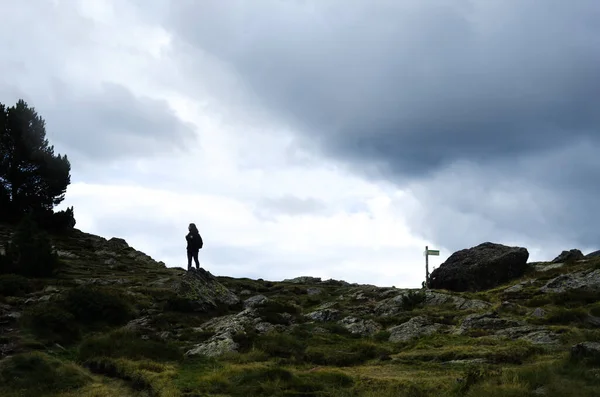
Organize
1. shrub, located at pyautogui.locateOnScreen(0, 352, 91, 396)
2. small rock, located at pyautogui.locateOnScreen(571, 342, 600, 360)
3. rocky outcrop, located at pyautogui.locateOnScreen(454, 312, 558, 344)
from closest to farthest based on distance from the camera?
small rock, located at pyautogui.locateOnScreen(571, 342, 600, 360), shrub, located at pyautogui.locateOnScreen(0, 352, 91, 396), rocky outcrop, located at pyautogui.locateOnScreen(454, 312, 558, 344)

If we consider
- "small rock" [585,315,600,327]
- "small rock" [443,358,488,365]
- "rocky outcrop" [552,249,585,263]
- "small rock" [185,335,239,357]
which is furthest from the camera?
"rocky outcrop" [552,249,585,263]

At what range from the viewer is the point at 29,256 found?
3453 centimetres

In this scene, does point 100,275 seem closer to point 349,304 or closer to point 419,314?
point 349,304

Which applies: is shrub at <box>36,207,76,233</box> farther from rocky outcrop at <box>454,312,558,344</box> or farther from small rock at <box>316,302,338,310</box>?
rocky outcrop at <box>454,312,558,344</box>

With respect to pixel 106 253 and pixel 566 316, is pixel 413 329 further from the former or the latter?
pixel 106 253

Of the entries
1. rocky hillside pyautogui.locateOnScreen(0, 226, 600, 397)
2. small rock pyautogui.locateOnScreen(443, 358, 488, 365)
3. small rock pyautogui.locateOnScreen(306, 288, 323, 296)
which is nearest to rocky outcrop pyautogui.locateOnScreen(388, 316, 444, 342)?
rocky hillside pyautogui.locateOnScreen(0, 226, 600, 397)

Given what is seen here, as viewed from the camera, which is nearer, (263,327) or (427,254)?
(263,327)

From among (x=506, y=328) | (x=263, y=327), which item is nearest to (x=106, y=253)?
(x=263, y=327)

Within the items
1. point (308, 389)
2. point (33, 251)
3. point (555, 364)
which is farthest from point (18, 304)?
point (555, 364)

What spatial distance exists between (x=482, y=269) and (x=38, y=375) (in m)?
33.9

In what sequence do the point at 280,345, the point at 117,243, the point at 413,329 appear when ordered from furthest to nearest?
the point at 117,243 < the point at 413,329 < the point at 280,345

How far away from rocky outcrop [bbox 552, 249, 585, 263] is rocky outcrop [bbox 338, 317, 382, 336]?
81.3 ft

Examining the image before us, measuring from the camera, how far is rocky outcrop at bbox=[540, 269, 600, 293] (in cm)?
2988

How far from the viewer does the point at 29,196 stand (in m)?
54.8
